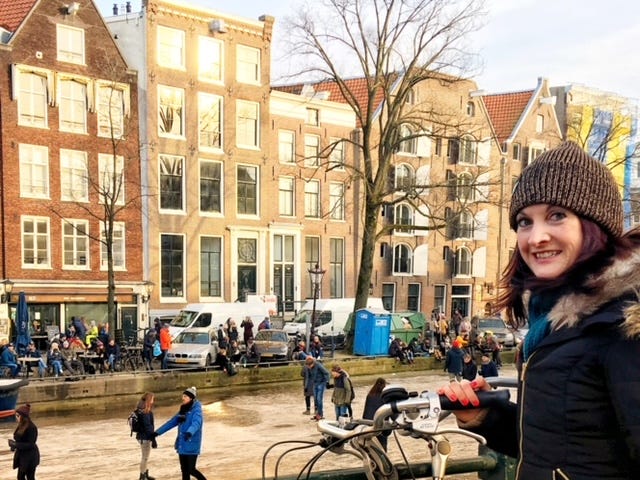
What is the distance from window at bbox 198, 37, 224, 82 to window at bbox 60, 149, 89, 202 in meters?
6.35

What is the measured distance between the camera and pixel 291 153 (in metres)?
31.1

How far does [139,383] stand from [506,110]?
31.5 m

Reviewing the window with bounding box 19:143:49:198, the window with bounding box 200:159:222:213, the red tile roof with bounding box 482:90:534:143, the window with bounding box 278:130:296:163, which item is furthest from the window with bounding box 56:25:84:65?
the red tile roof with bounding box 482:90:534:143

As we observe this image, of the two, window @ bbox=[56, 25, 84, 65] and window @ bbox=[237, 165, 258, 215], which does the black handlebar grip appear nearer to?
window @ bbox=[56, 25, 84, 65]

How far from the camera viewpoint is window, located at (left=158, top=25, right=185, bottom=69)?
27406mm

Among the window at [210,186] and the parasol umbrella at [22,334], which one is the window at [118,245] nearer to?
the window at [210,186]

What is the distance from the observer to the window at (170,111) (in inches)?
1074

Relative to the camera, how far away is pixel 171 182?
27672mm

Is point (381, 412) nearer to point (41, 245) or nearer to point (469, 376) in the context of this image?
point (469, 376)

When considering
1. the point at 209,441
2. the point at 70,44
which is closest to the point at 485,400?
the point at 209,441

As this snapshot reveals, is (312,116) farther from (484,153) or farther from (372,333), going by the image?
(372,333)

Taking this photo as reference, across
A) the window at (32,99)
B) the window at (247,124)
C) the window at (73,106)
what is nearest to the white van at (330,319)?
the window at (247,124)

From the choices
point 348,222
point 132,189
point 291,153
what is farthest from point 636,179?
point 132,189

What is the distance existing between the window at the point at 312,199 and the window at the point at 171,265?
6414mm
